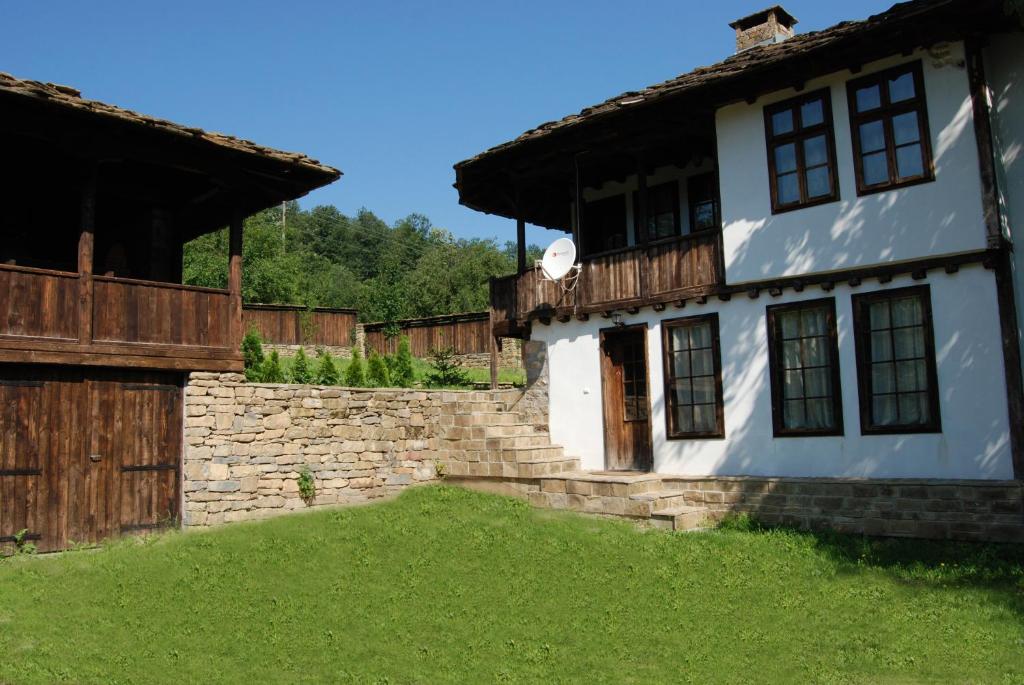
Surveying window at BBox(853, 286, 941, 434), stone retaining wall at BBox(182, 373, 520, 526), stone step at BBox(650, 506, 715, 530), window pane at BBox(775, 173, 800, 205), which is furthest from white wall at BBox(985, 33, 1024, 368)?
stone retaining wall at BBox(182, 373, 520, 526)

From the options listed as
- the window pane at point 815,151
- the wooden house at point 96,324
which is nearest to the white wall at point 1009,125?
the window pane at point 815,151

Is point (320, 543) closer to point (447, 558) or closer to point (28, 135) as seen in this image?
point (447, 558)

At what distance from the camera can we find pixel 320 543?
1041cm

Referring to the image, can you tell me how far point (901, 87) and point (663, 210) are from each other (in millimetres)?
4650

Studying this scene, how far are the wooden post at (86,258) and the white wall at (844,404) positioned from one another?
7256mm

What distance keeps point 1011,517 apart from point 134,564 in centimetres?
953

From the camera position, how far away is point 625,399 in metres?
14.2

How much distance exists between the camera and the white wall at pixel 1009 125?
34.1 ft

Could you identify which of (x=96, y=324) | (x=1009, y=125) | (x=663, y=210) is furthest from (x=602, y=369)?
(x=96, y=324)

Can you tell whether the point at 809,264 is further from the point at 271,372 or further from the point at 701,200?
the point at 271,372

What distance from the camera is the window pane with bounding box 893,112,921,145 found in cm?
1071

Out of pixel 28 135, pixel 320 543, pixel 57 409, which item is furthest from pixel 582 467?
pixel 28 135

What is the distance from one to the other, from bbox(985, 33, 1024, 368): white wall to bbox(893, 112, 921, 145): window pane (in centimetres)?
85

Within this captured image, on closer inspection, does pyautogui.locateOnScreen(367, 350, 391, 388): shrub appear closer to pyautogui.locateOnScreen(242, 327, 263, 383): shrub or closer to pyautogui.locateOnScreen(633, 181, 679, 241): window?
pyautogui.locateOnScreen(242, 327, 263, 383): shrub
